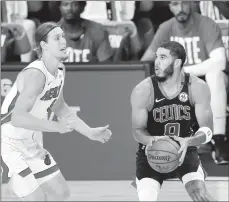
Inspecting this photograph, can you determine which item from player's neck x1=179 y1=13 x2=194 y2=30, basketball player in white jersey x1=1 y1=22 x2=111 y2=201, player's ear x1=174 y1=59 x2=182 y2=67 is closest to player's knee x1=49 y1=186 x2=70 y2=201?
basketball player in white jersey x1=1 y1=22 x2=111 y2=201

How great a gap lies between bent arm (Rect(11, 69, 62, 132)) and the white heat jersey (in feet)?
0.16

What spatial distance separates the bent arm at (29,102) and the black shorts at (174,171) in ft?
2.23

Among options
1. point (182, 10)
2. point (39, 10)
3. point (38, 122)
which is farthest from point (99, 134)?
point (39, 10)

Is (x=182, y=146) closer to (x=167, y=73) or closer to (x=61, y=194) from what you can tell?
(x=167, y=73)

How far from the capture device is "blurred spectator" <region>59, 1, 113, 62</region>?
23.9 feet

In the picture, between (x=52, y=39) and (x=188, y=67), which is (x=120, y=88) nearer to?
(x=188, y=67)

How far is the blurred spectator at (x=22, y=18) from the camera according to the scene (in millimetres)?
7349

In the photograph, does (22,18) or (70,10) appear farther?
(22,18)

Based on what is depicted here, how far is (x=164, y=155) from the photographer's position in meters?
5.47

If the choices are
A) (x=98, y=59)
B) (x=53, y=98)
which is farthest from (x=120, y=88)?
(x=53, y=98)

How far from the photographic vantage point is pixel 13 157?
5.74m

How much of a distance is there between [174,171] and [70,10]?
213cm

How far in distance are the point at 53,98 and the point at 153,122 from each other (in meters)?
0.68

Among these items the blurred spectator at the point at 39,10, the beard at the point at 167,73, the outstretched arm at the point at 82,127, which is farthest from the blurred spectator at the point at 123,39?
the beard at the point at 167,73
